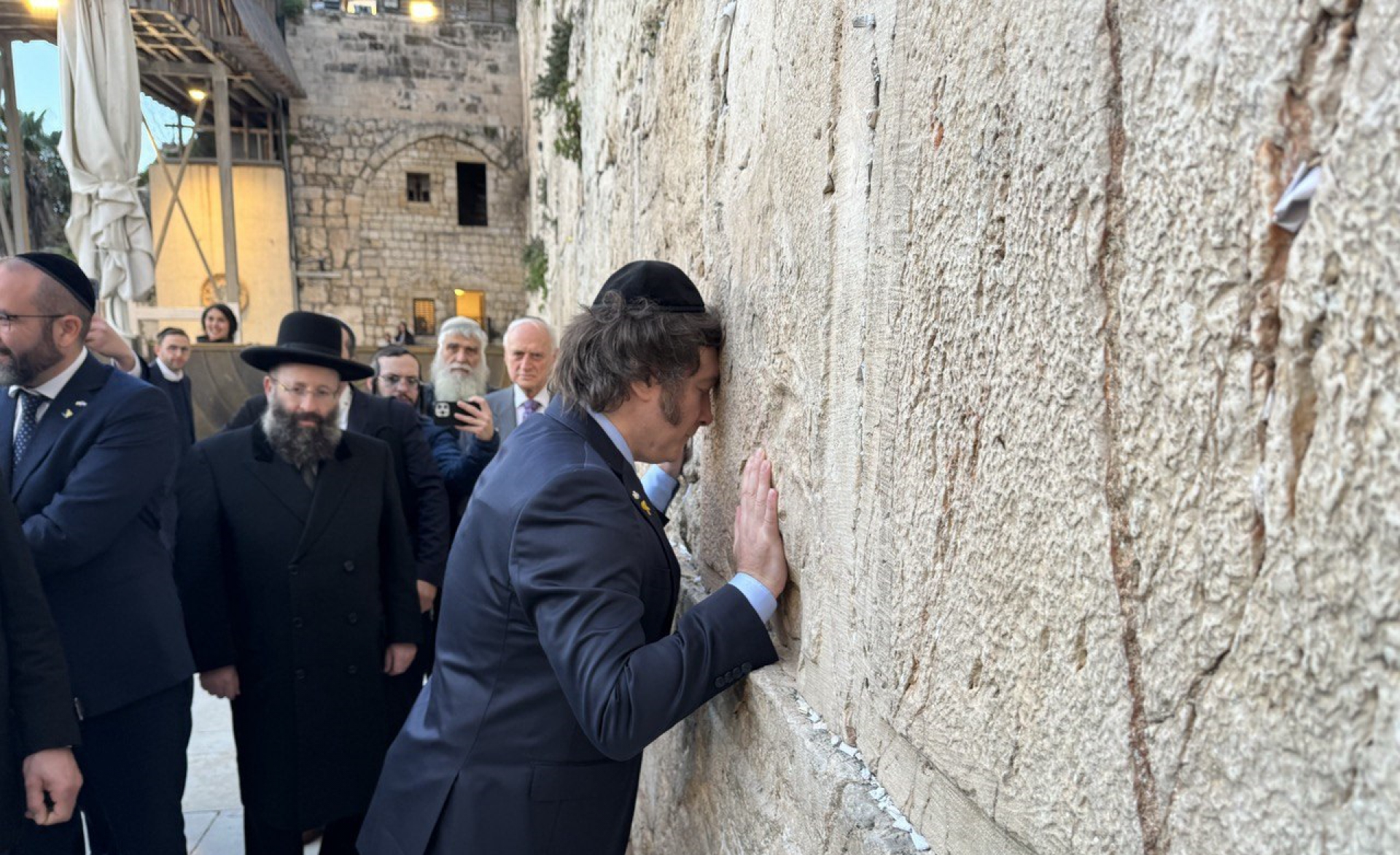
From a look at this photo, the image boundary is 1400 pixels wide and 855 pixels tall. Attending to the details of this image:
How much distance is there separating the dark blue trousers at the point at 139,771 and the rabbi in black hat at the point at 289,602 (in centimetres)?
24

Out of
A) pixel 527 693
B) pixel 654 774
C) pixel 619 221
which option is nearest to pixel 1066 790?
pixel 527 693

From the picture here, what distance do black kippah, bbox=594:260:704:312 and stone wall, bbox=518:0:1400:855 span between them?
266mm

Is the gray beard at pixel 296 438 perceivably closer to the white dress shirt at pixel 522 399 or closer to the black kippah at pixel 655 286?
the white dress shirt at pixel 522 399

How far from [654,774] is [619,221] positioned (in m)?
2.19

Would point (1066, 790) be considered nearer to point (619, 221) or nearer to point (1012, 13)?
point (1012, 13)

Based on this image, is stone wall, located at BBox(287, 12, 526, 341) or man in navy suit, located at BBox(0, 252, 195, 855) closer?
man in navy suit, located at BBox(0, 252, 195, 855)

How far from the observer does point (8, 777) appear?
1893 mm

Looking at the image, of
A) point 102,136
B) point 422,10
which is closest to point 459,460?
point 102,136

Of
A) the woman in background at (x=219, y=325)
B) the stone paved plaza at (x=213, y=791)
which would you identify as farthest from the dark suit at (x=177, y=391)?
the woman in background at (x=219, y=325)

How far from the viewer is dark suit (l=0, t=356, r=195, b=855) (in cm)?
236

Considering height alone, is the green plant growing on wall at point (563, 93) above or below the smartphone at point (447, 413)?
above

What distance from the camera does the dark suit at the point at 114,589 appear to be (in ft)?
7.74

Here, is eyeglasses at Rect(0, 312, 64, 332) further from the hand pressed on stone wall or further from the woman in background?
the woman in background

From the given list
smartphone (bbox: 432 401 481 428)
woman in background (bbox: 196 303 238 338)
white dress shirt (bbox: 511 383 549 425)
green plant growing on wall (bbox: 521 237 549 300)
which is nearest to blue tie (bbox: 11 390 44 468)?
smartphone (bbox: 432 401 481 428)
